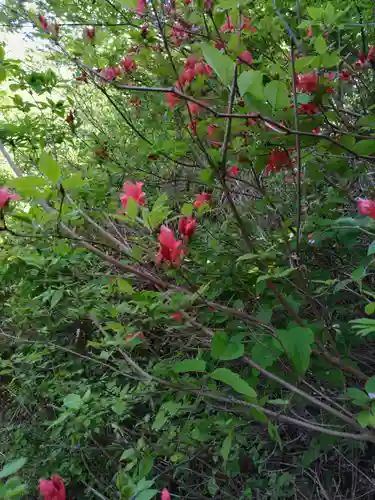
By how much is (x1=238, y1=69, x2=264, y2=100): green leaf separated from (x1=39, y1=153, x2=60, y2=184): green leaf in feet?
1.14

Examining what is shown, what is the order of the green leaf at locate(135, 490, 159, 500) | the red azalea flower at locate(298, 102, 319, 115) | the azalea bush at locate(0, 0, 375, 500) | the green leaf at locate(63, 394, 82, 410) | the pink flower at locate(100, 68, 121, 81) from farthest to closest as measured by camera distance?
the pink flower at locate(100, 68, 121, 81) < the green leaf at locate(63, 394, 82, 410) < the red azalea flower at locate(298, 102, 319, 115) < the azalea bush at locate(0, 0, 375, 500) < the green leaf at locate(135, 490, 159, 500)

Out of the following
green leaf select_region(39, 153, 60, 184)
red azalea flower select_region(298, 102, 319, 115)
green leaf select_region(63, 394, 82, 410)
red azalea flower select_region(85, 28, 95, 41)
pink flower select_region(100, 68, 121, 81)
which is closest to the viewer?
green leaf select_region(39, 153, 60, 184)

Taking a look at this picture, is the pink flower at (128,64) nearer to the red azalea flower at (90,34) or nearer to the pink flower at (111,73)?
the pink flower at (111,73)

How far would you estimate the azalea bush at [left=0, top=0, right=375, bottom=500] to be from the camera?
0.96 metres

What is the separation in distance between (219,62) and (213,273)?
593mm

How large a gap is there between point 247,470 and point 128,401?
1.52 feet

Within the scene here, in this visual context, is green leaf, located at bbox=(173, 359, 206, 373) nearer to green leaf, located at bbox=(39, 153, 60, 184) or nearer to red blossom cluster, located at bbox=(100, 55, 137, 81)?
green leaf, located at bbox=(39, 153, 60, 184)

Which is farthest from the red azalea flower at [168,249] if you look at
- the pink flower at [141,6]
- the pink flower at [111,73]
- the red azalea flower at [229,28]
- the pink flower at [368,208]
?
the pink flower at [111,73]

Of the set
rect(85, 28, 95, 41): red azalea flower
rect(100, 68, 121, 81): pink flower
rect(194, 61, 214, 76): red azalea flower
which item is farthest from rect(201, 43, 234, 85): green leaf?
rect(100, 68, 121, 81): pink flower

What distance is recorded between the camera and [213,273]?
1234 mm

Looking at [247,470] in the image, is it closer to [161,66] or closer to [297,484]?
[297,484]

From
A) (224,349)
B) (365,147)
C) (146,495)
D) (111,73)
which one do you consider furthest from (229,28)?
(146,495)

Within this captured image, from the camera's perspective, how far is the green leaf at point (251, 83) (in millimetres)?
776

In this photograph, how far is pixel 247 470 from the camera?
1.54 meters
